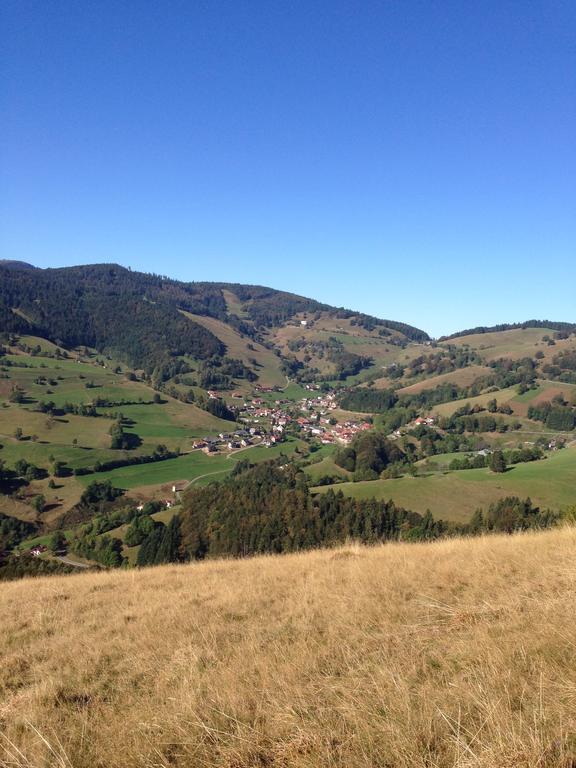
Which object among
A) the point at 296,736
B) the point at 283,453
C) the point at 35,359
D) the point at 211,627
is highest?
the point at 35,359

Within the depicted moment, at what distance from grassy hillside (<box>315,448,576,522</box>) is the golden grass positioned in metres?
39.7

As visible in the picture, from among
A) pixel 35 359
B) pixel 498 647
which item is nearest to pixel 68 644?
pixel 498 647

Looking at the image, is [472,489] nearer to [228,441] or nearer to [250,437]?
[228,441]

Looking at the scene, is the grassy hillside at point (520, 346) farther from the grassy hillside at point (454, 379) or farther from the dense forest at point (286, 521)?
the dense forest at point (286, 521)

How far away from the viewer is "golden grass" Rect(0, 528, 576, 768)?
2896 millimetres

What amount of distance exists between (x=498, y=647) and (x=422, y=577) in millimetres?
3379

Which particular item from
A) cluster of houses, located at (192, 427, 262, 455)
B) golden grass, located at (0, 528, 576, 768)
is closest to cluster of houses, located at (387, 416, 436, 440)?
cluster of houses, located at (192, 427, 262, 455)

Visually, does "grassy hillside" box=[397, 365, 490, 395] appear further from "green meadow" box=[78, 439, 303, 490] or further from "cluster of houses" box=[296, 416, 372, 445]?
"green meadow" box=[78, 439, 303, 490]

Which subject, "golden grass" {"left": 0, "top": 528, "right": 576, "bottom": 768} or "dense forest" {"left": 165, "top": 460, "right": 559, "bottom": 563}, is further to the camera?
"dense forest" {"left": 165, "top": 460, "right": 559, "bottom": 563}

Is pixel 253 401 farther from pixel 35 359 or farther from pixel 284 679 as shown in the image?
pixel 284 679

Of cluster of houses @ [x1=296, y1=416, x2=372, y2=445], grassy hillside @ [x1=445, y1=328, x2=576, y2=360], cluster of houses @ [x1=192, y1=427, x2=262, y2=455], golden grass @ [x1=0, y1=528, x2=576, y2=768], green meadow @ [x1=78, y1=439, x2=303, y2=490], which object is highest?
grassy hillside @ [x1=445, y1=328, x2=576, y2=360]

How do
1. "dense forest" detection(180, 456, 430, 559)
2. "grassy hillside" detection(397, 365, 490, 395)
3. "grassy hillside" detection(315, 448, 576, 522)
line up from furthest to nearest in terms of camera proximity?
"grassy hillside" detection(397, 365, 490, 395) < "grassy hillside" detection(315, 448, 576, 522) < "dense forest" detection(180, 456, 430, 559)

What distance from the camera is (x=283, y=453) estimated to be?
296ft

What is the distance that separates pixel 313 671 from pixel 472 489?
5176 cm
